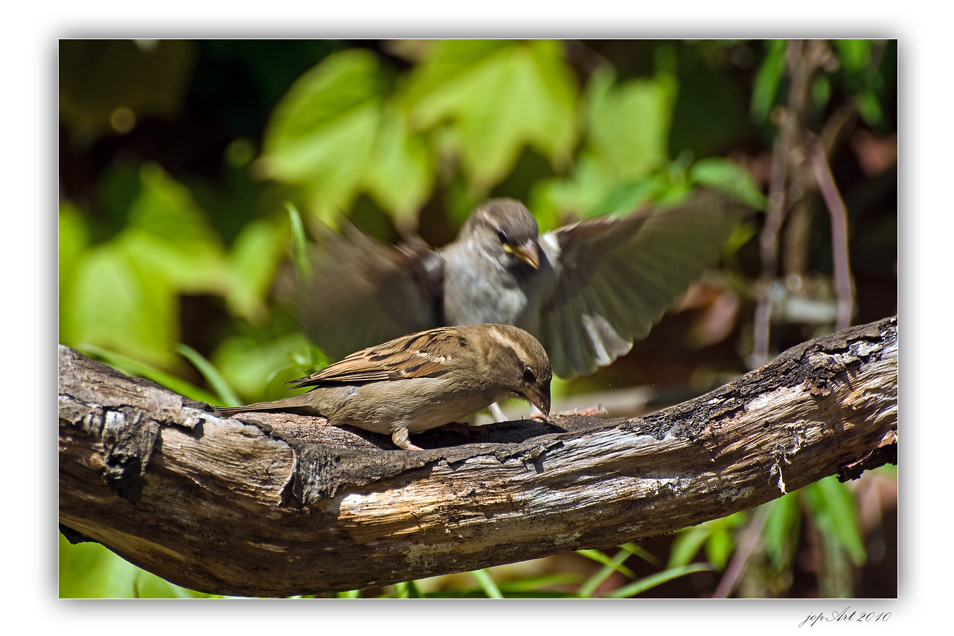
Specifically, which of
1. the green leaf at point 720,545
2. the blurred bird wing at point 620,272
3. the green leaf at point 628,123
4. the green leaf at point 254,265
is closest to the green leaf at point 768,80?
the green leaf at point 628,123

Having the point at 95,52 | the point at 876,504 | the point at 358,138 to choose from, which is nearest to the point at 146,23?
the point at 95,52

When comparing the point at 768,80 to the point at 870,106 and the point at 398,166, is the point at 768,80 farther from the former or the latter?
the point at 398,166

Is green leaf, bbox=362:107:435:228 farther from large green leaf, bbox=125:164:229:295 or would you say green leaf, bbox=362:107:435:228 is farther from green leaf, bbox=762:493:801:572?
green leaf, bbox=762:493:801:572

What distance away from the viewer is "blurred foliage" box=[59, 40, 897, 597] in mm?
2598

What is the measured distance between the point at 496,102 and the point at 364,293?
105 centimetres

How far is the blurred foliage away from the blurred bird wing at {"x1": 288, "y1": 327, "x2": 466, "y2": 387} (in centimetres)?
96

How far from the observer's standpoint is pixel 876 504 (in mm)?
2777

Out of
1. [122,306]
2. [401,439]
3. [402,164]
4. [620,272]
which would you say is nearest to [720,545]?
[620,272]

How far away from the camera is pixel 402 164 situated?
2895 millimetres

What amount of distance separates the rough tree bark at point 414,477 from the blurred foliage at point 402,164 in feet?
2.78

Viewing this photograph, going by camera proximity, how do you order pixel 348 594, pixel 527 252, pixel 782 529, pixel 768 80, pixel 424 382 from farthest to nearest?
pixel 768 80 → pixel 782 529 → pixel 348 594 → pixel 527 252 → pixel 424 382

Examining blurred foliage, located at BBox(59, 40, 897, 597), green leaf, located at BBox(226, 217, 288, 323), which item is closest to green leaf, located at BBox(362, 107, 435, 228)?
blurred foliage, located at BBox(59, 40, 897, 597)

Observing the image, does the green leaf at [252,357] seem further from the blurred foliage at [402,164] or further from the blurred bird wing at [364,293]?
the blurred bird wing at [364,293]

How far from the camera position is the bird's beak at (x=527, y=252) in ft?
6.64
